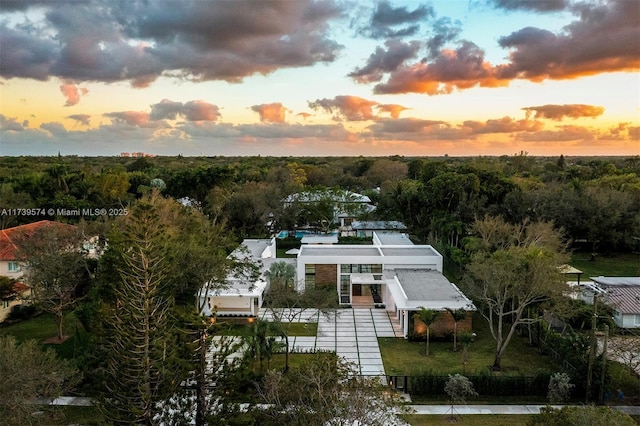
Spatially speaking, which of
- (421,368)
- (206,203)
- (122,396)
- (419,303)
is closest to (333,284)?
(419,303)

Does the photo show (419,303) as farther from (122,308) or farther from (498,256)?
(122,308)

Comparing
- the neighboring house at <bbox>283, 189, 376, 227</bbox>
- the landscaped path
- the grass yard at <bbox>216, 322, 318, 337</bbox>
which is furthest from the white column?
the neighboring house at <bbox>283, 189, 376, 227</bbox>

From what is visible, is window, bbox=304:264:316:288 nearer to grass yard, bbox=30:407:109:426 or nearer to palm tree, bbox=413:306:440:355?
palm tree, bbox=413:306:440:355

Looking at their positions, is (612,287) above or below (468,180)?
below

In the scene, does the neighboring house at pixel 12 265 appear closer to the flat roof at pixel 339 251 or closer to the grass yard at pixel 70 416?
the grass yard at pixel 70 416

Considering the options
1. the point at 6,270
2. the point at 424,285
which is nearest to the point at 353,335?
the point at 424,285
